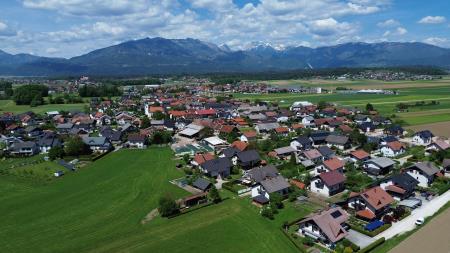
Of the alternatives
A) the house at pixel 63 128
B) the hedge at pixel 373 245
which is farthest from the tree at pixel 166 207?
the house at pixel 63 128

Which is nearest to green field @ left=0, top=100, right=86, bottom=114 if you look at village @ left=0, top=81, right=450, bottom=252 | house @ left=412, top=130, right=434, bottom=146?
village @ left=0, top=81, right=450, bottom=252

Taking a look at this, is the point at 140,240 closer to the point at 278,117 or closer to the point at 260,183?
the point at 260,183

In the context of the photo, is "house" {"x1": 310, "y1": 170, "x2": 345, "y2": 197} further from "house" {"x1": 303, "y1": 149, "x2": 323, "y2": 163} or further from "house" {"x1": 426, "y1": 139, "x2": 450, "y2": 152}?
"house" {"x1": 426, "y1": 139, "x2": 450, "y2": 152}

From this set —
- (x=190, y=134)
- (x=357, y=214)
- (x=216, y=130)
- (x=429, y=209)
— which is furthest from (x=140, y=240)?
(x=216, y=130)

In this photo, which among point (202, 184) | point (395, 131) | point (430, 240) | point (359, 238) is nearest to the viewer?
point (430, 240)

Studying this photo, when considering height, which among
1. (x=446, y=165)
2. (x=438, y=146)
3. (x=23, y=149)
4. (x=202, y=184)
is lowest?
(x=202, y=184)

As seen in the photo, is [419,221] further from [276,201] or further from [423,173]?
[276,201]

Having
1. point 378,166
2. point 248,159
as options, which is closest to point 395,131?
point 378,166
